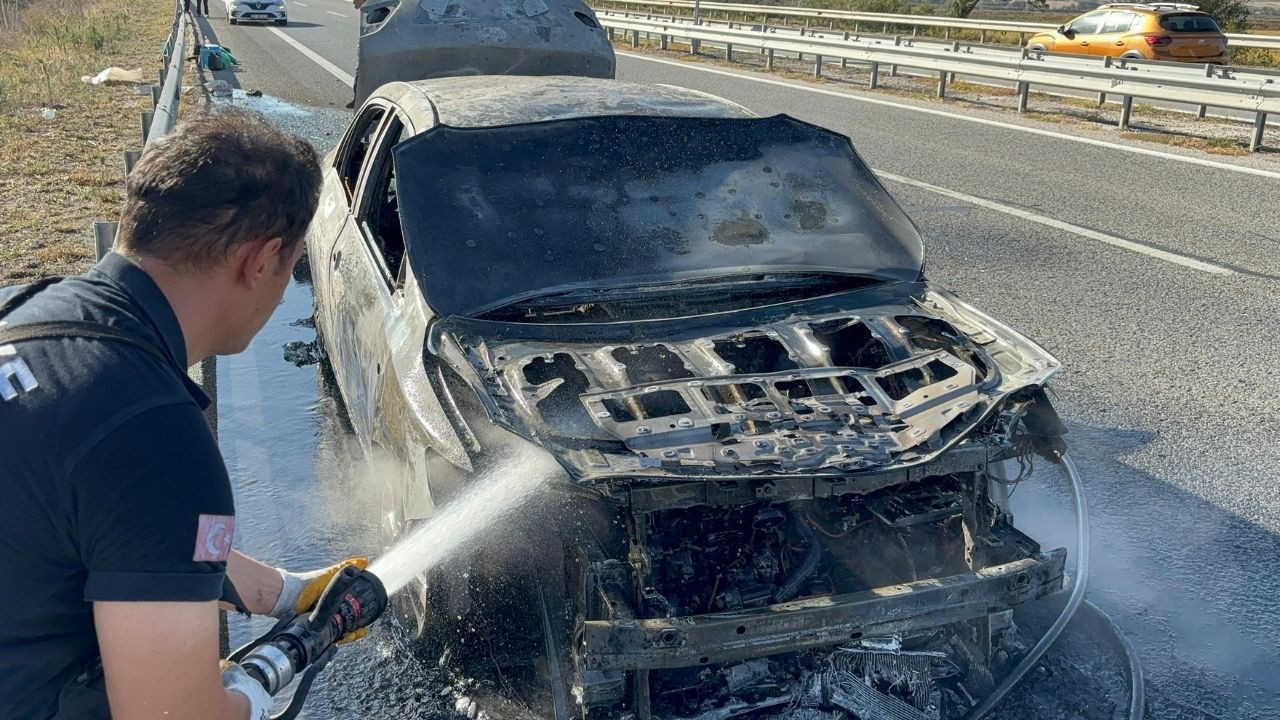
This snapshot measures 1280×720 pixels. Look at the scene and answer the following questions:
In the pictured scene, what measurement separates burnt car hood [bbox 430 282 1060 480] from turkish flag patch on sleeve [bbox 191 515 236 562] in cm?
113

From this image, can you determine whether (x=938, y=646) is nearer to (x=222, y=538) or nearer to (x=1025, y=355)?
(x=1025, y=355)

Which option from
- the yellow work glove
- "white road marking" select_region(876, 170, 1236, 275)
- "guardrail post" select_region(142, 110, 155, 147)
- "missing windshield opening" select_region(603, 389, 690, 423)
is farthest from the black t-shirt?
"white road marking" select_region(876, 170, 1236, 275)

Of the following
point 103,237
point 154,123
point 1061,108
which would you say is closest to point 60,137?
point 154,123

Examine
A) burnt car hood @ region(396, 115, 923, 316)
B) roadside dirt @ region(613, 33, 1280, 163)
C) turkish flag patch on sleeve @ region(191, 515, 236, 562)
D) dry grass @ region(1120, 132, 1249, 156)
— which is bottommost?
roadside dirt @ region(613, 33, 1280, 163)

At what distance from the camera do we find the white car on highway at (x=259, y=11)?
33.3m

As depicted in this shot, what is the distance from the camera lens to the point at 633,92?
15.7 ft

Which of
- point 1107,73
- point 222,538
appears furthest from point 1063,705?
point 1107,73

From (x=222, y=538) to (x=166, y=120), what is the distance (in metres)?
6.67

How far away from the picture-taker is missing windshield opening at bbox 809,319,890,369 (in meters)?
3.73

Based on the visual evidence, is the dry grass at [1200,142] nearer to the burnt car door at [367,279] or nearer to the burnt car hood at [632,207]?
the burnt car hood at [632,207]

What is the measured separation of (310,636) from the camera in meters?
2.26

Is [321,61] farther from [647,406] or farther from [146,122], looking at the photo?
[647,406]

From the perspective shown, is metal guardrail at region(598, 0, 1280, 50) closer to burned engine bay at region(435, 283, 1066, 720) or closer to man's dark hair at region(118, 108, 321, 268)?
burned engine bay at region(435, 283, 1066, 720)

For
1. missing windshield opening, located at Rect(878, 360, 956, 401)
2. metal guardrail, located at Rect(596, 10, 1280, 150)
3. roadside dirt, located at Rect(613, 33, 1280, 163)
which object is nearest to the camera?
missing windshield opening, located at Rect(878, 360, 956, 401)
